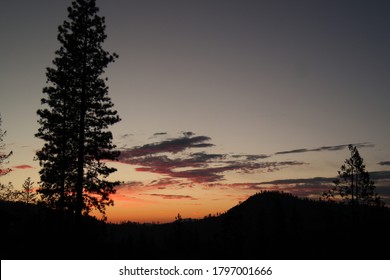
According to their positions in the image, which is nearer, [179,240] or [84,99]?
[84,99]

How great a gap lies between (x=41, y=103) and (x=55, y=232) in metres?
9.04

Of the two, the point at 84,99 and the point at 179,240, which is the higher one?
the point at 84,99

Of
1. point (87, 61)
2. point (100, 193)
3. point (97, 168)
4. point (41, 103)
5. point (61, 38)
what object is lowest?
point (100, 193)

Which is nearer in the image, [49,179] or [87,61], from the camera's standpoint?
[87,61]

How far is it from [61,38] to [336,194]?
38.1m

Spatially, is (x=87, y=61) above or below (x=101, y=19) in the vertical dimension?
below

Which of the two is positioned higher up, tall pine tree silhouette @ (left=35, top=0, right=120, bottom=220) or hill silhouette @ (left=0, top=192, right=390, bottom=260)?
tall pine tree silhouette @ (left=35, top=0, right=120, bottom=220)

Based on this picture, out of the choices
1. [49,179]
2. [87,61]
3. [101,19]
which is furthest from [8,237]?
[101,19]

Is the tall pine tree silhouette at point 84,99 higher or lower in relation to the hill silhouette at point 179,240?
higher
